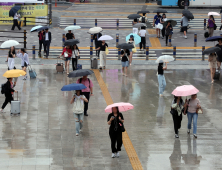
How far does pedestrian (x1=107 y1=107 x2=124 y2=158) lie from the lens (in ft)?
35.1

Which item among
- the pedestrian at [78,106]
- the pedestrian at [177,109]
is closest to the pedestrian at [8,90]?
the pedestrian at [78,106]

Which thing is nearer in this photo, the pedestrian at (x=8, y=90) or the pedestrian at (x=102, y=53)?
the pedestrian at (x=8, y=90)

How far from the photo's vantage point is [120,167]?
10.4m

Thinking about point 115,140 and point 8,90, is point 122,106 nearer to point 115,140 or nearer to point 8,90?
point 115,140

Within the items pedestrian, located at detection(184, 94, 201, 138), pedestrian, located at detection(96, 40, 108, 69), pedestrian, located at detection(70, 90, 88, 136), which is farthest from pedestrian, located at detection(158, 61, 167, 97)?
pedestrian, located at detection(96, 40, 108, 69)

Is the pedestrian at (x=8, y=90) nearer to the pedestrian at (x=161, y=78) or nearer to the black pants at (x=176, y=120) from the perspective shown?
the black pants at (x=176, y=120)

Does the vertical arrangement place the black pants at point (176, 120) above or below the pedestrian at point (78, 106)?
below

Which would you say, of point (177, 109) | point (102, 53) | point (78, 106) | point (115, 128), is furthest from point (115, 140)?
point (102, 53)

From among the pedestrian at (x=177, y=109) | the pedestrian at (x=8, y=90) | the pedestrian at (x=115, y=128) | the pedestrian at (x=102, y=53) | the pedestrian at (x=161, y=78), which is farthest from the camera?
the pedestrian at (x=102, y=53)

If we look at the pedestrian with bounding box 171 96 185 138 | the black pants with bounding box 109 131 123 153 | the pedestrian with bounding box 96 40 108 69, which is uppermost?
the pedestrian with bounding box 96 40 108 69

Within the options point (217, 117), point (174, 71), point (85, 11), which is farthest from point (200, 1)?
point (217, 117)

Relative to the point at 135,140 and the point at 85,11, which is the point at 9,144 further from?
the point at 85,11

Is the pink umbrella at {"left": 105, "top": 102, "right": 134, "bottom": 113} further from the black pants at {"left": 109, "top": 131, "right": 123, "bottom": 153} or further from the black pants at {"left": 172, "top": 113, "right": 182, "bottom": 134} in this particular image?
the black pants at {"left": 172, "top": 113, "right": 182, "bottom": 134}

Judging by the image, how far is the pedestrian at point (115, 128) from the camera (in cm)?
1070
